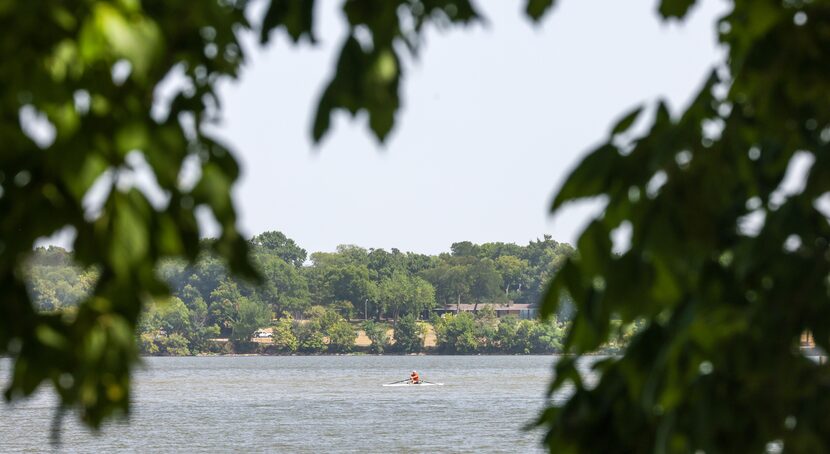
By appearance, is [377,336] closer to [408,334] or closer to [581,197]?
[408,334]

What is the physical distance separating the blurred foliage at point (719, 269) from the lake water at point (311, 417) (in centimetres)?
2287

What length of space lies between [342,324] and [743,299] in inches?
6996

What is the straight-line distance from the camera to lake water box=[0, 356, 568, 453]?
5047 cm

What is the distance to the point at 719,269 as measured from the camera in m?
2.75

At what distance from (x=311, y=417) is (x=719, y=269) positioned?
206 feet

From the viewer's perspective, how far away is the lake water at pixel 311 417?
5047 cm

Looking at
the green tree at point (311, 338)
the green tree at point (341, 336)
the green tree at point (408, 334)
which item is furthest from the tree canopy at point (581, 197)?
the green tree at point (341, 336)

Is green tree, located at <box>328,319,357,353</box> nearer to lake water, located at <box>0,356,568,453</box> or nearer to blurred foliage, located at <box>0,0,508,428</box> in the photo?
lake water, located at <box>0,356,568,453</box>

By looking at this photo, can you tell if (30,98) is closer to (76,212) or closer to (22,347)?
(76,212)

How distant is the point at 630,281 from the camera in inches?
101

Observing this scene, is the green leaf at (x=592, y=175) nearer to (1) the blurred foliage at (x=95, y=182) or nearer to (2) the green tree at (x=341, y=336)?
(1) the blurred foliage at (x=95, y=182)

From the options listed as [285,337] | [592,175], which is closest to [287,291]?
[285,337]

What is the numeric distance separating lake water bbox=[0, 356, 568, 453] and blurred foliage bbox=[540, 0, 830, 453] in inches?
900

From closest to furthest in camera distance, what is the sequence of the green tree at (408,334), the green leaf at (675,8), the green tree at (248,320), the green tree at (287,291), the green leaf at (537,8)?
the green leaf at (537,8)
the green leaf at (675,8)
the green tree at (408,334)
the green tree at (248,320)
the green tree at (287,291)
